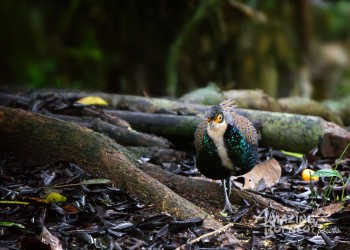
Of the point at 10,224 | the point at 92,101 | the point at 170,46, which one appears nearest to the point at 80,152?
the point at 10,224

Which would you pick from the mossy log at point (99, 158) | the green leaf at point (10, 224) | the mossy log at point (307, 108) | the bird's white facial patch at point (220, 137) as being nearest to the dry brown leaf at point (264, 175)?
the mossy log at point (99, 158)

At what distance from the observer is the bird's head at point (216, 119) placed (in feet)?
11.1

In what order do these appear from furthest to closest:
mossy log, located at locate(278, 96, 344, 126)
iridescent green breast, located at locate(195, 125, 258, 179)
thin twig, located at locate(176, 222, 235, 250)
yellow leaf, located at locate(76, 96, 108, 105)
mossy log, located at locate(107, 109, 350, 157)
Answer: mossy log, located at locate(278, 96, 344, 126), yellow leaf, located at locate(76, 96, 108, 105), mossy log, located at locate(107, 109, 350, 157), iridescent green breast, located at locate(195, 125, 258, 179), thin twig, located at locate(176, 222, 235, 250)

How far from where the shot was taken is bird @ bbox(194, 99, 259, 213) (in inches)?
136

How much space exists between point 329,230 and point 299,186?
904 mm

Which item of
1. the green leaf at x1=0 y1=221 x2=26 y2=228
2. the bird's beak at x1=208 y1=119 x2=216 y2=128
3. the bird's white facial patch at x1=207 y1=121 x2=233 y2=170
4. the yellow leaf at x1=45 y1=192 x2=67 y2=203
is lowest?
the green leaf at x1=0 y1=221 x2=26 y2=228

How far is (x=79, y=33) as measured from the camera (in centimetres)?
935

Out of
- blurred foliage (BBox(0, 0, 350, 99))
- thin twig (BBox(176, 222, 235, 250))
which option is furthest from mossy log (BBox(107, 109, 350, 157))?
blurred foliage (BBox(0, 0, 350, 99))

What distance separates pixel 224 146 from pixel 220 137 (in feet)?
0.23

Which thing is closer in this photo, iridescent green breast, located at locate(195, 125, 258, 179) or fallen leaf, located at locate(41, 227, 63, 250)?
fallen leaf, located at locate(41, 227, 63, 250)

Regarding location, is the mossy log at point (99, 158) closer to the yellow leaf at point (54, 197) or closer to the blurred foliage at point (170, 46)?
the yellow leaf at point (54, 197)

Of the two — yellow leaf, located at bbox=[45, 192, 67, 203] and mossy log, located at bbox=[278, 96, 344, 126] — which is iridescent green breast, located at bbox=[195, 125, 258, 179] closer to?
yellow leaf, located at bbox=[45, 192, 67, 203]

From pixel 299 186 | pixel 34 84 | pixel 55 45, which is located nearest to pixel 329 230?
pixel 299 186

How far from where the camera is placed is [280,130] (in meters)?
5.25
